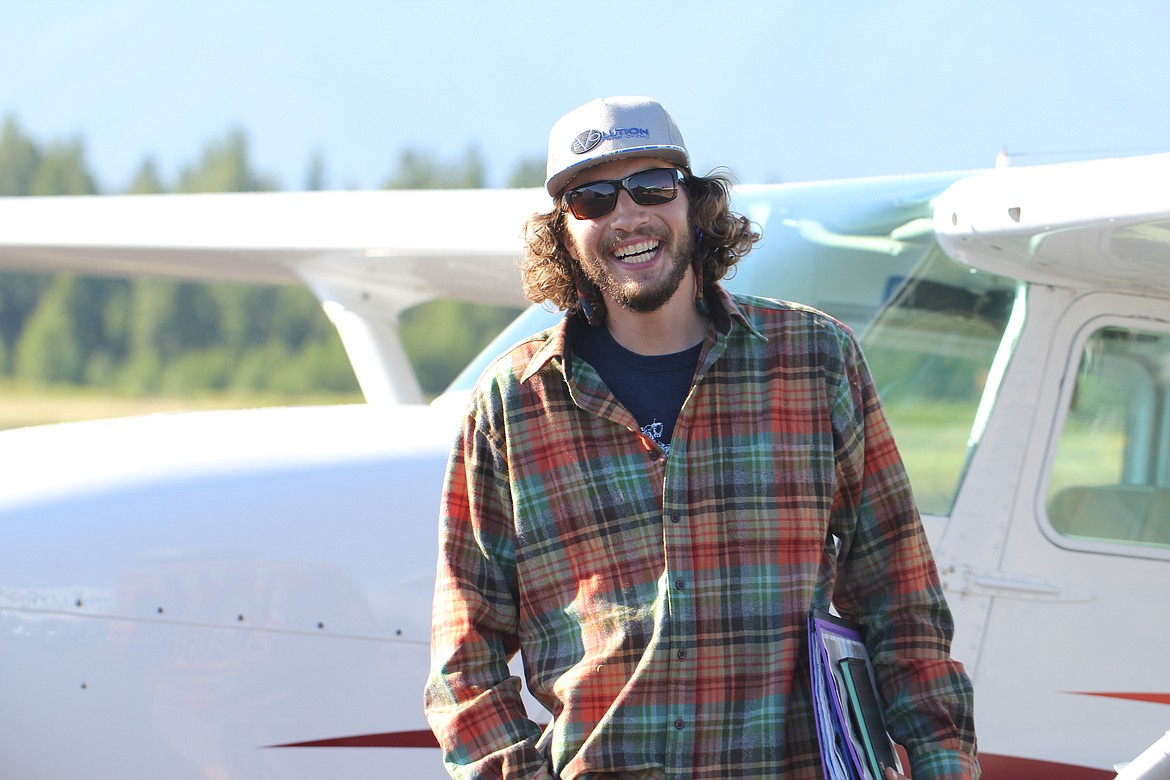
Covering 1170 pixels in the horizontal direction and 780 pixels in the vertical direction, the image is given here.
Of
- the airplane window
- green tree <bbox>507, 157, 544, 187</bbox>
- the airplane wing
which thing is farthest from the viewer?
green tree <bbox>507, 157, 544, 187</bbox>

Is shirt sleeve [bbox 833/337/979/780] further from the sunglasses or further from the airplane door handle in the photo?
the airplane door handle

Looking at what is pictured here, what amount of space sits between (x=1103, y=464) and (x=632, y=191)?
211 centimetres

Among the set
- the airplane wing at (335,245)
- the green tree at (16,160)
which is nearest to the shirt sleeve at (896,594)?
the airplane wing at (335,245)

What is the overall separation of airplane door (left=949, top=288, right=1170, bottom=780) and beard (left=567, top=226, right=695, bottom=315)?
1458 mm

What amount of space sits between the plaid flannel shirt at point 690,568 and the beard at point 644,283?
0.09 m

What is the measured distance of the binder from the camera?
2.00m

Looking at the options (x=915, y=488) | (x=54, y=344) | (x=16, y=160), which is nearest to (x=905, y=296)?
(x=915, y=488)

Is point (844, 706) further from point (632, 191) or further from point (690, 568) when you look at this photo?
point (632, 191)

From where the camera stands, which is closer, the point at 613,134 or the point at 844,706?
the point at 844,706

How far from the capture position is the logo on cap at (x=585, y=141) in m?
2.19

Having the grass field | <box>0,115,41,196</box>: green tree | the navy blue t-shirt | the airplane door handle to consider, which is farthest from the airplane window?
<box>0,115,41,196</box>: green tree

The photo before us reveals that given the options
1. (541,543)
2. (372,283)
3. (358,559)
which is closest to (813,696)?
(541,543)

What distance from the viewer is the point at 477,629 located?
2.20m

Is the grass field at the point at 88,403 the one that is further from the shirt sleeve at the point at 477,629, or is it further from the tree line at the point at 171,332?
the shirt sleeve at the point at 477,629
